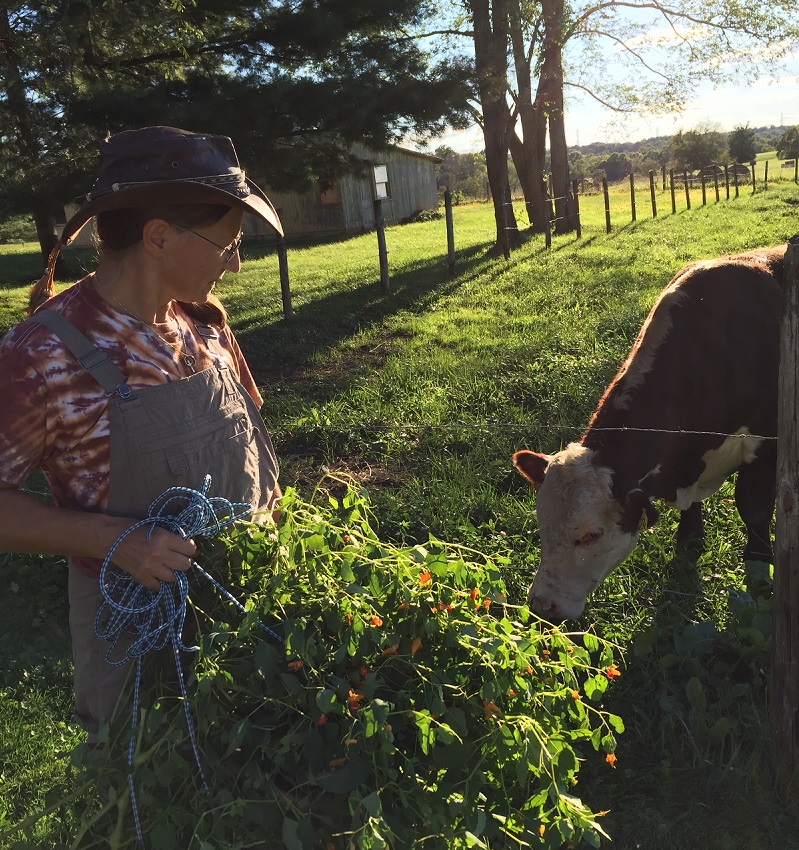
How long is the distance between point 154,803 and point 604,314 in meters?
7.74

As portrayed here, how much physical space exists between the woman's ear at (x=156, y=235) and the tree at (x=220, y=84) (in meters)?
6.69

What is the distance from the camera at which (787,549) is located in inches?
96.1

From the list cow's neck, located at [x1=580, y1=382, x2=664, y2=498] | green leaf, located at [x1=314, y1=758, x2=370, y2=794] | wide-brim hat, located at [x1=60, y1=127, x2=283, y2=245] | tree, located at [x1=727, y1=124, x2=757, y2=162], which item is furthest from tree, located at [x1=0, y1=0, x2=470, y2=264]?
tree, located at [x1=727, y1=124, x2=757, y2=162]

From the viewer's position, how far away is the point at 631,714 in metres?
3.05

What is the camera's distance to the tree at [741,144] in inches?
2229

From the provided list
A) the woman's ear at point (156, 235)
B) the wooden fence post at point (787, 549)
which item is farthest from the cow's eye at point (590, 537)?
the woman's ear at point (156, 235)

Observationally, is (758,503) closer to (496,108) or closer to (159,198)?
(159,198)

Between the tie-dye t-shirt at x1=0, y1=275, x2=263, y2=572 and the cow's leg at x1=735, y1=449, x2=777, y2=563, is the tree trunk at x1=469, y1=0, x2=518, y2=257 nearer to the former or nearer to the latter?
the cow's leg at x1=735, y1=449, x2=777, y2=563

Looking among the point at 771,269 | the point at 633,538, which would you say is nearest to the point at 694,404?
the point at 633,538

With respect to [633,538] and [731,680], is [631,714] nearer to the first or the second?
[731,680]

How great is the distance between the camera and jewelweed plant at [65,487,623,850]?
62.3 inches

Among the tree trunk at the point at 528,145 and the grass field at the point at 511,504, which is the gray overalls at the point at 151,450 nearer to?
the grass field at the point at 511,504

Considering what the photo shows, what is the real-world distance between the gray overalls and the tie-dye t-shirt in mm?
33

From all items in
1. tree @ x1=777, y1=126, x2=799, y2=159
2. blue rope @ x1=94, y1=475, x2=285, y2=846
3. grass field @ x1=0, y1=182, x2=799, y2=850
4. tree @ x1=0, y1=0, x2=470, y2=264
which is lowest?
grass field @ x1=0, y1=182, x2=799, y2=850
